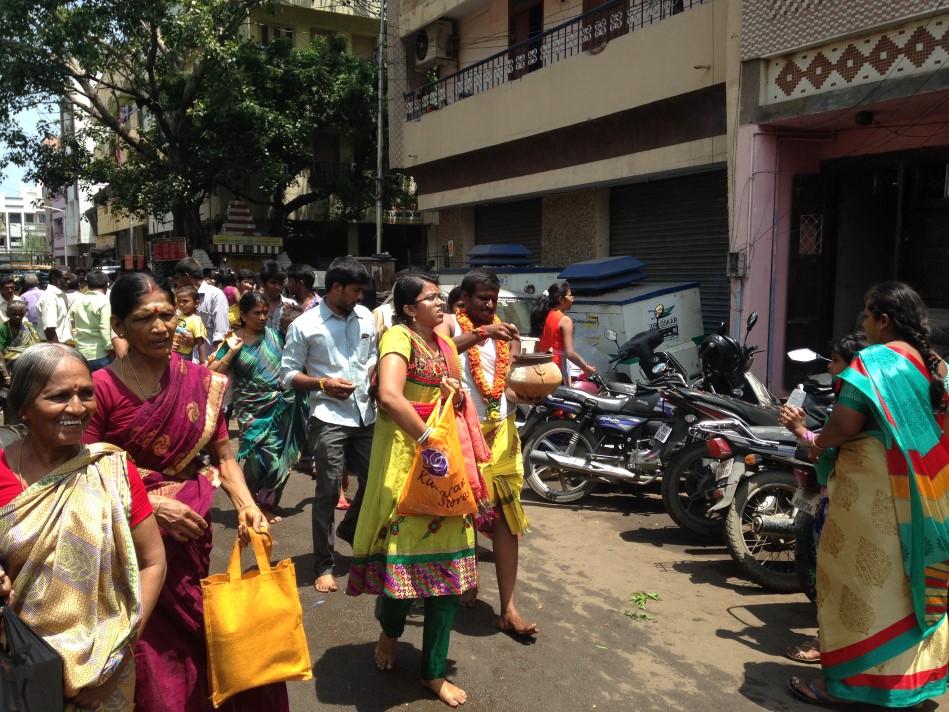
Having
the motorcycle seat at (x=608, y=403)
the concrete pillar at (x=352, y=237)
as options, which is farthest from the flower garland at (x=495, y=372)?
the concrete pillar at (x=352, y=237)

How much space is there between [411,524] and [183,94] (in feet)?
65.2

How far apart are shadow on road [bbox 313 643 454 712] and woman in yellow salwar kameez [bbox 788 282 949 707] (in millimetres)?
1708

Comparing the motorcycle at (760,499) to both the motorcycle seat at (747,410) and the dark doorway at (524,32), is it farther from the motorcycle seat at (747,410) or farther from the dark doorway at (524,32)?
the dark doorway at (524,32)

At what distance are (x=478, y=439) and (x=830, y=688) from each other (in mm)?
1718

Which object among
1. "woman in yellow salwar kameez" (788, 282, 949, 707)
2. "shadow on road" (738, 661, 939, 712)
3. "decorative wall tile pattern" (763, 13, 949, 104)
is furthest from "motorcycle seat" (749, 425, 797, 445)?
"decorative wall tile pattern" (763, 13, 949, 104)

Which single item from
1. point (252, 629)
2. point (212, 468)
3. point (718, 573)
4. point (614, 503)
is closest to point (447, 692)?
point (252, 629)

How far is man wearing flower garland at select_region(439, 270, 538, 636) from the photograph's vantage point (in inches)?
151

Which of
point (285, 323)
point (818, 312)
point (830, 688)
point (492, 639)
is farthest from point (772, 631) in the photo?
point (818, 312)

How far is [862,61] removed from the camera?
25.5 feet

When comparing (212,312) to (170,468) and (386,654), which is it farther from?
(170,468)

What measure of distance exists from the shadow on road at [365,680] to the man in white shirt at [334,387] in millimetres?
779

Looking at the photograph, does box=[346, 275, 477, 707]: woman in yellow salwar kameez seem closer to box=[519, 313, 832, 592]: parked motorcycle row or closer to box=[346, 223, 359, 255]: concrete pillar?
box=[519, 313, 832, 592]: parked motorcycle row

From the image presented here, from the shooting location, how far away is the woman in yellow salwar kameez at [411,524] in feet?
10.2

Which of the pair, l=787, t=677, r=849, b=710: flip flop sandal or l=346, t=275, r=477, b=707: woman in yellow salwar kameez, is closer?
l=346, t=275, r=477, b=707: woman in yellow salwar kameez
